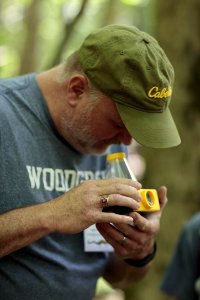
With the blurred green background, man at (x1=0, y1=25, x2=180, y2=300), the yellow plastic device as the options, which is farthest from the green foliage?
the yellow plastic device

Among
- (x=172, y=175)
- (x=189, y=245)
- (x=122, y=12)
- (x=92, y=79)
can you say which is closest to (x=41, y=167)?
(x=92, y=79)

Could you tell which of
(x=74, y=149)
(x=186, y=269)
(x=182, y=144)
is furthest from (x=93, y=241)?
(x=182, y=144)

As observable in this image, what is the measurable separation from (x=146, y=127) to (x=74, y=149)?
394mm

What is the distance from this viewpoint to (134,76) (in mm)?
2094

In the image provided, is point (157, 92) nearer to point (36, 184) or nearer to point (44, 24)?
point (36, 184)

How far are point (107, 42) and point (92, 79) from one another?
15cm

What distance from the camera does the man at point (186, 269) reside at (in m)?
3.32

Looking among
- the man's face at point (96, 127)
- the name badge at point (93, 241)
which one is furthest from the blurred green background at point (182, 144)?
the man's face at point (96, 127)

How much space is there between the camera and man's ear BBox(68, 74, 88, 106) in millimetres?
2217

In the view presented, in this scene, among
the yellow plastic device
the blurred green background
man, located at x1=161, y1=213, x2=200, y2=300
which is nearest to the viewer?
the yellow plastic device

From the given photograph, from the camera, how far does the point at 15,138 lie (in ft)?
7.05

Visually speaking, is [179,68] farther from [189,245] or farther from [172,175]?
[189,245]

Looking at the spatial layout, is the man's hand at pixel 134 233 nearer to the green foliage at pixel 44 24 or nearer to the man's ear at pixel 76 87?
the man's ear at pixel 76 87

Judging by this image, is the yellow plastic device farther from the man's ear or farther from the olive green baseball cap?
the man's ear
